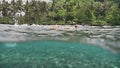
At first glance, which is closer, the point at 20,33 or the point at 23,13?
the point at 20,33

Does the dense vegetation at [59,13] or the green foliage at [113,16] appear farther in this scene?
the dense vegetation at [59,13]

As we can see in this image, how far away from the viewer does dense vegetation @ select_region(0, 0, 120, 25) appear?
64125 millimetres

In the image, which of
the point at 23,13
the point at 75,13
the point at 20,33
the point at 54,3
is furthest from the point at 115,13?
the point at 20,33

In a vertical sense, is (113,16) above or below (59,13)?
below

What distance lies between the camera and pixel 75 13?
7056cm

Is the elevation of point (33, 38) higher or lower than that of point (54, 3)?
lower

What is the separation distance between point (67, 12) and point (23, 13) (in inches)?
438

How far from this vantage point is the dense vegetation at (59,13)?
6412 cm

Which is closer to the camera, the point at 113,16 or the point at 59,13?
the point at 113,16

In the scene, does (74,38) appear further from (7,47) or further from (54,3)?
(54,3)

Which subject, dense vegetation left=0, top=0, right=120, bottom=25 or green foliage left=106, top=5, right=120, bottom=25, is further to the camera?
dense vegetation left=0, top=0, right=120, bottom=25

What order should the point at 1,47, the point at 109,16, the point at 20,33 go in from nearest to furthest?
the point at 20,33 < the point at 1,47 < the point at 109,16

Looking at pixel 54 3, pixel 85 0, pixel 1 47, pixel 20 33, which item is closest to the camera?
pixel 20 33

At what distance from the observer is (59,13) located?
2734 inches
